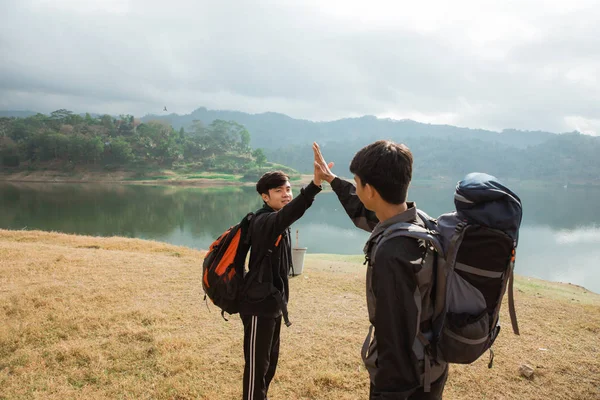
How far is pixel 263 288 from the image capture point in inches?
97.1

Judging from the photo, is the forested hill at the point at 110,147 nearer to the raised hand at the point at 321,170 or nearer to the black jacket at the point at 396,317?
the raised hand at the point at 321,170

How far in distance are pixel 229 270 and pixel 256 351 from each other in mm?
624

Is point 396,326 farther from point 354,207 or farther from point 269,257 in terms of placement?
point 269,257

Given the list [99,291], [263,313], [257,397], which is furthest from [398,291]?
[99,291]

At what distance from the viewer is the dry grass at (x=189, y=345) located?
130 inches

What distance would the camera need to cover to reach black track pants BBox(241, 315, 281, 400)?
248 centimetres

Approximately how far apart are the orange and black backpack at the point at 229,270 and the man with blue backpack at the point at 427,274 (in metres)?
1.17

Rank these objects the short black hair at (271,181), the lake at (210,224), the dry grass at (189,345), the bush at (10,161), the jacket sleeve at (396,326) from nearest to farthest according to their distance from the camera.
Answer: the jacket sleeve at (396,326)
the short black hair at (271,181)
the dry grass at (189,345)
the lake at (210,224)
the bush at (10,161)

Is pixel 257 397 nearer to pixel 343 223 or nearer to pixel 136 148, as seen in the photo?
pixel 343 223

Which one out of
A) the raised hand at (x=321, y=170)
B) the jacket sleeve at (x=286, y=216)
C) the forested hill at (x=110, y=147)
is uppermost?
the forested hill at (x=110, y=147)

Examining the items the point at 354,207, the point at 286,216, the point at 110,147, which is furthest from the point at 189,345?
the point at 110,147

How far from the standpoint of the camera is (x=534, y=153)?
5541 inches

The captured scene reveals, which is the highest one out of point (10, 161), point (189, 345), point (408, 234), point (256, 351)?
point (408, 234)

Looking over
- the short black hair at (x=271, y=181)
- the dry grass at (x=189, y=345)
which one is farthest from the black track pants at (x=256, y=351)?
the short black hair at (x=271, y=181)
